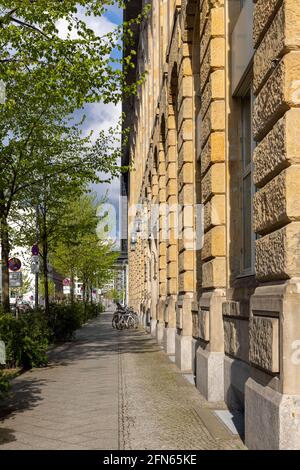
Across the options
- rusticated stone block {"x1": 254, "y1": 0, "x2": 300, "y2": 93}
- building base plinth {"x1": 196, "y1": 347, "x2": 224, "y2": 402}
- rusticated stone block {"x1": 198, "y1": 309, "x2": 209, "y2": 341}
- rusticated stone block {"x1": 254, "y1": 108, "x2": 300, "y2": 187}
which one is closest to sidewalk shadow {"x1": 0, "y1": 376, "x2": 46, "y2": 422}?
building base plinth {"x1": 196, "y1": 347, "x2": 224, "y2": 402}

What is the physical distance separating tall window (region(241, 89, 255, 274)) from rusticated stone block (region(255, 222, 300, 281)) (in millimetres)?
2511

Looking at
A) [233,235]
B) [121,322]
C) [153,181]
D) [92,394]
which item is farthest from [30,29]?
[121,322]

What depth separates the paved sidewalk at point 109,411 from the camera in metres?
6.04

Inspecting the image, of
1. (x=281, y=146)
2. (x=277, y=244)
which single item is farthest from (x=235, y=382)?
(x=281, y=146)

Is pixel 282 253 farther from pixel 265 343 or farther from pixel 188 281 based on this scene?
pixel 188 281

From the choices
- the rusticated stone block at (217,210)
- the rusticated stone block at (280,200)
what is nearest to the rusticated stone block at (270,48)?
the rusticated stone block at (280,200)

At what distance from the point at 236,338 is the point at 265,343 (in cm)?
244

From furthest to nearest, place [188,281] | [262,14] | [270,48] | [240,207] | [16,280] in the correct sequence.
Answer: [16,280] < [188,281] < [240,207] < [262,14] < [270,48]

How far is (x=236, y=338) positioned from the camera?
24.5 ft

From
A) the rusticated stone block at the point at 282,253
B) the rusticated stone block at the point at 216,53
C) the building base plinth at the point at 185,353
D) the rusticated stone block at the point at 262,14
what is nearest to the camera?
the rusticated stone block at the point at 282,253

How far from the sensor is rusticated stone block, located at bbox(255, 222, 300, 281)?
4.73 m

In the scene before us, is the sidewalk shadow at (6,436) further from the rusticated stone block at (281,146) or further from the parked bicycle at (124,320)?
the parked bicycle at (124,320)

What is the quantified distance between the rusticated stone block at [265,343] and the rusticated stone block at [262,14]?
8.26 feet

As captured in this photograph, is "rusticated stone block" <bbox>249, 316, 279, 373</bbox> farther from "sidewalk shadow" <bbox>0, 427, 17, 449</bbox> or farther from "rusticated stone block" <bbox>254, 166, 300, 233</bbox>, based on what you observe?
"sidewalk shadow" <bbox>0, 427, 17, 449</bbox>
